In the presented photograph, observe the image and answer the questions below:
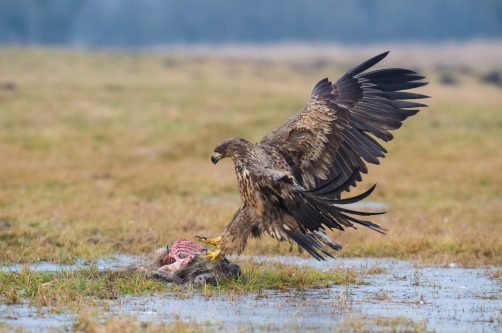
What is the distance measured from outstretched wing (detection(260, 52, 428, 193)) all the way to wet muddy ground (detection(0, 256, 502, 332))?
1.13 m

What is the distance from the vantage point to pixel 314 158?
26.3ft

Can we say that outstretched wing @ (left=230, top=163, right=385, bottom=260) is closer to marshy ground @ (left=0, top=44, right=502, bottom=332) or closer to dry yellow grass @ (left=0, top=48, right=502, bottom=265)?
marshy ground @ (left=0, top=44, right=502, bottom=332)

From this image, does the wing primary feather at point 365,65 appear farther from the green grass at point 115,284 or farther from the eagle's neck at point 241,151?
the green grass at point 115,284

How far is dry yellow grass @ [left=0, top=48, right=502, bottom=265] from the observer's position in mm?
9977

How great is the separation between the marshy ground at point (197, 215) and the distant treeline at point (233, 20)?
115240 millimetres

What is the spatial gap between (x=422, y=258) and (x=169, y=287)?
3.46 m

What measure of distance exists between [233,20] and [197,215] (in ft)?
476

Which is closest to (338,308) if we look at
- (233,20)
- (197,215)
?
(197,215)

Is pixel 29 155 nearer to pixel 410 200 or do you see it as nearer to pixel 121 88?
pixel 410 200

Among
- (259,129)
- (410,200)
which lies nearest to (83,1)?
(259,129)

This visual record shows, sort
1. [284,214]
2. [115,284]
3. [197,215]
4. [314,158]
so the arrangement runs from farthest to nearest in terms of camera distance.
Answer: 1. [197,215]
2. [314,158]
3. [284,214]
4. [115,284]

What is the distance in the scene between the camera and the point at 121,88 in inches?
1586

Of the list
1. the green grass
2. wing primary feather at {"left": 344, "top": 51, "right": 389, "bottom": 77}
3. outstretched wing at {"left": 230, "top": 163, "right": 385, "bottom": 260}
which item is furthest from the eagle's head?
wing primary feather at {"left": 344, "top": 51, "right": 389, "bottom": 77}

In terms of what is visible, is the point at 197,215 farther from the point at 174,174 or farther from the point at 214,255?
the point at 174,174
